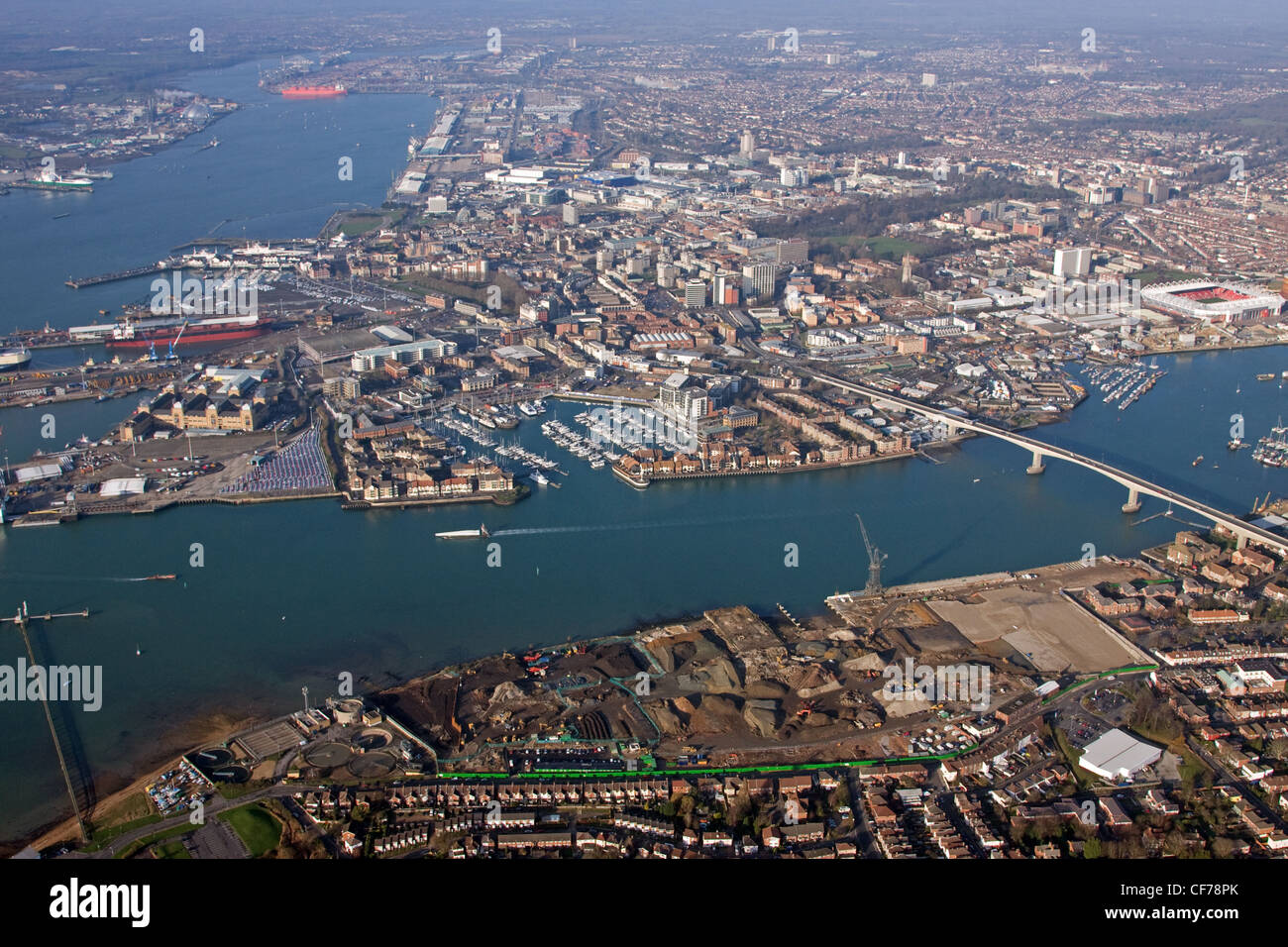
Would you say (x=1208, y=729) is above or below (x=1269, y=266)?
below

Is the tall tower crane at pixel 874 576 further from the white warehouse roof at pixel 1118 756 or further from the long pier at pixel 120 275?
the long pier at pixel 120 275

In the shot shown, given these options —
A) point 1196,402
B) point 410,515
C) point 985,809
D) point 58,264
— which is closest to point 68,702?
point 410,515

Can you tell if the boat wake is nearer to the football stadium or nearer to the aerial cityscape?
the aerial cityscape

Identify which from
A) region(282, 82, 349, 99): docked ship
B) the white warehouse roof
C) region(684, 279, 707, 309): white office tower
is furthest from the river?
region(282, 82, 349, 99): docked ship

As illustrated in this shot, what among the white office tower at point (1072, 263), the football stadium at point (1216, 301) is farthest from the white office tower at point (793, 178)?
the football stadium at point (1216, 301)

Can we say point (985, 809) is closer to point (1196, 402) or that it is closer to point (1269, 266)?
point (1196, 402)

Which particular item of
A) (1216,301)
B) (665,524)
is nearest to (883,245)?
(1216,301)
